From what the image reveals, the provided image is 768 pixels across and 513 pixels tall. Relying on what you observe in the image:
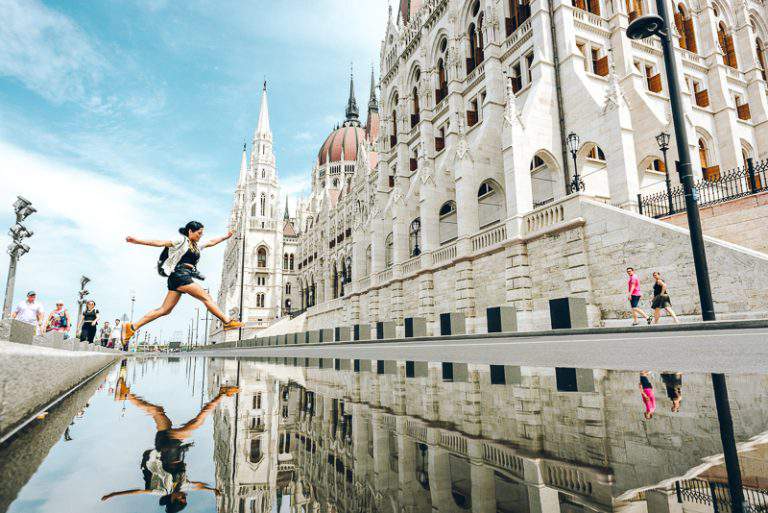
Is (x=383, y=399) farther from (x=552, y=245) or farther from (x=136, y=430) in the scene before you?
(x=552, y=245)

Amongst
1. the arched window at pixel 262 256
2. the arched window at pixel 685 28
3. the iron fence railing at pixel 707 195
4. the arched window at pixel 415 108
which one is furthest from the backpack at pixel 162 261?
→ the arched window at pixel 262 256

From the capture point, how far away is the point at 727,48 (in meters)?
25.1

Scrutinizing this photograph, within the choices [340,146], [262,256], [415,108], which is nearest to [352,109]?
[340,146]

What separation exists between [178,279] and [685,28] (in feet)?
95.9

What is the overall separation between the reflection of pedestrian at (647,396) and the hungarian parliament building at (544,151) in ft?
20.8

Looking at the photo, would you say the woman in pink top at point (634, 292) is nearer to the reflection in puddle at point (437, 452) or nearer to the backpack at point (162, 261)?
the reflection in puddle at point (437, 452)

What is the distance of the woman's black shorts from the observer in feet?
19.3

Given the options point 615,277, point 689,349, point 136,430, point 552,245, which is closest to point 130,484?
point 136,430

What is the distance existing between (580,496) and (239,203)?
314ft

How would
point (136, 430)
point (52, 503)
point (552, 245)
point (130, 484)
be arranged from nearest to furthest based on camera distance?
point (52, 503), point (130, 484), point (136, 430), point (552, 245)

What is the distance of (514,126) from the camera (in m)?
16.7

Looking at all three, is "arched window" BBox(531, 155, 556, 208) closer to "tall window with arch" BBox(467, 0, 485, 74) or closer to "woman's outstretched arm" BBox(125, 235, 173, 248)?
"tall window with arch" BBox(467, 0, 485, 74)

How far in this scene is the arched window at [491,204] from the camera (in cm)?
2155

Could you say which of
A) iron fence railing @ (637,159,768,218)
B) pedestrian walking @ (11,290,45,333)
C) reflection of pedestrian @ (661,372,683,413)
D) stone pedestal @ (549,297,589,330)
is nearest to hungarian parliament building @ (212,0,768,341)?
iron fence railing @ (637,159,768,218)
